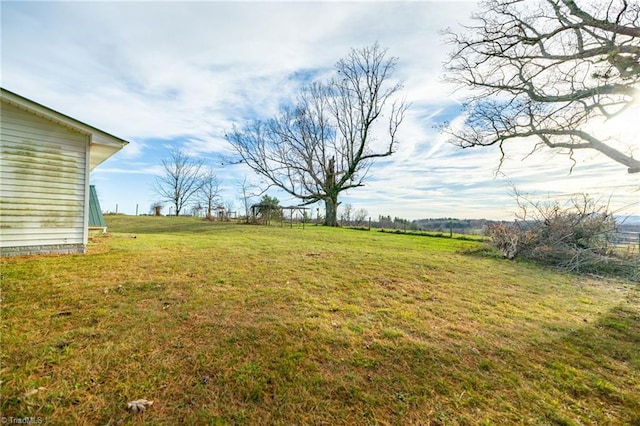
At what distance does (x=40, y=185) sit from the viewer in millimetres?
6141

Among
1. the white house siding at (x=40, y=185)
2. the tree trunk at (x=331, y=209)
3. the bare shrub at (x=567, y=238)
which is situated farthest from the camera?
the tree trunk at (x=331, y=209)

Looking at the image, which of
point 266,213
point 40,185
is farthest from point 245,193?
point 40,185

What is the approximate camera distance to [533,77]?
7492 millimetres

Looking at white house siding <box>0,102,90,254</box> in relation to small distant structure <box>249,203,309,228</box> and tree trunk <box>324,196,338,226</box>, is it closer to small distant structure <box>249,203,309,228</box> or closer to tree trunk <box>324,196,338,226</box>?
small distant structure <box>249,203,309,228</box>

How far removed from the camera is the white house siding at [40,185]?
229 inches

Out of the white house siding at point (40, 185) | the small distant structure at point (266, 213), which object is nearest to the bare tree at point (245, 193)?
the small distant structure at point (266, 213)

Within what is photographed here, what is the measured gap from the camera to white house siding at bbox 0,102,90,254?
5.82 meters

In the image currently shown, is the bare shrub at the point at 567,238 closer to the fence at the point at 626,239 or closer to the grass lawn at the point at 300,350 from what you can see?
the fence at the point at 626,239

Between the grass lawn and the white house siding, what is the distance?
2.70 feet

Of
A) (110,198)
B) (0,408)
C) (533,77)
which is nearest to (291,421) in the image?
(0,408)

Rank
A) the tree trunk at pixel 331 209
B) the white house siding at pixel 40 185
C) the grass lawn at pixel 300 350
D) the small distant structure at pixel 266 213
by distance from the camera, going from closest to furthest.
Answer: the grass lawn at pixel 300 350 < the white house siding at pixel 40 185 < the small distant structure at pixel 266 213 < the tree trunk at pixel 331 209

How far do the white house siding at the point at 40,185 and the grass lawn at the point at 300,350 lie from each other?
0.82 m

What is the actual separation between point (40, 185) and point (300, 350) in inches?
294

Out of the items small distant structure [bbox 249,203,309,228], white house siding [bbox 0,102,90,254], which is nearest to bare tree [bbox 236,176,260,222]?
small distant structure [bbox 249,203,309,228]
